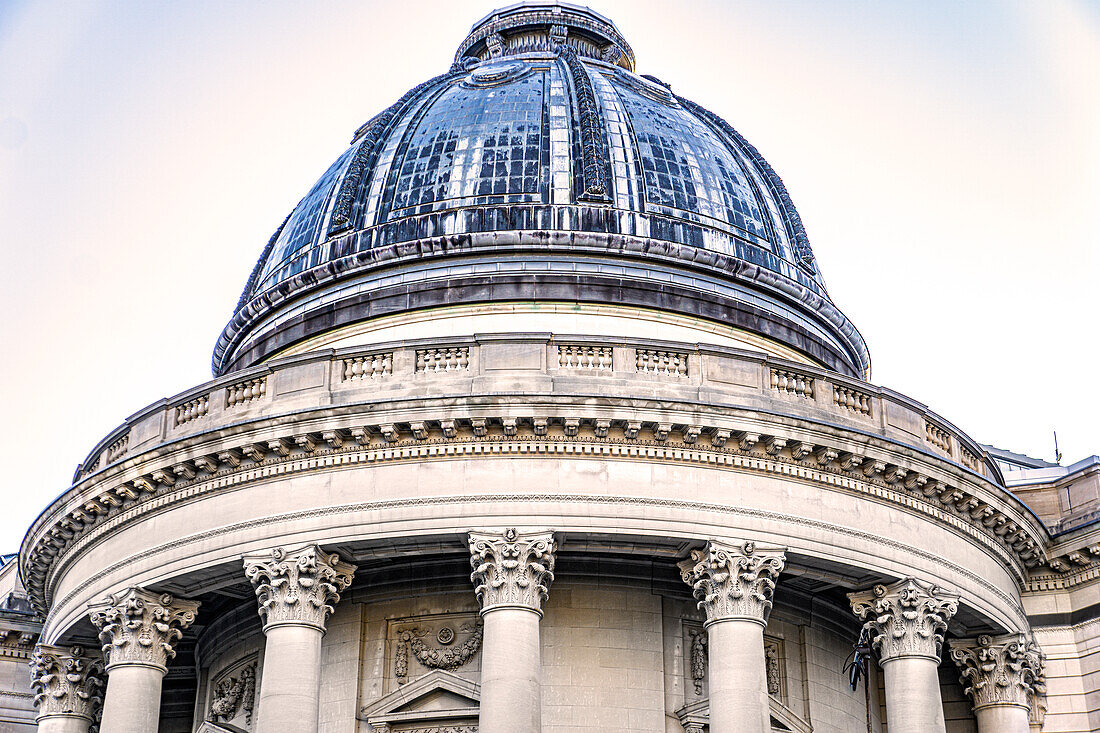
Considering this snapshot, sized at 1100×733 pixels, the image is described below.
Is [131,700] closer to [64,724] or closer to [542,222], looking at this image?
[64,724]

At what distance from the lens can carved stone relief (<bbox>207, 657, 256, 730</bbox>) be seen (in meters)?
32.1

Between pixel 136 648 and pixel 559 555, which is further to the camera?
pixel 136 648

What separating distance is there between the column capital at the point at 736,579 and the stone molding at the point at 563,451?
67.3 inches

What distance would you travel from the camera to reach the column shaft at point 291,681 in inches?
1086

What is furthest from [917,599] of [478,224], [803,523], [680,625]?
[478,224]

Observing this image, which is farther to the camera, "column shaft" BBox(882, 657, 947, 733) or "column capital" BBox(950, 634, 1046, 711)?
"column capital" BBox(950, 634, 1046, 711)

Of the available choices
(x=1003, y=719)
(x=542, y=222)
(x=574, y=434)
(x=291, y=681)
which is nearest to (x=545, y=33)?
(x=542, y=222)

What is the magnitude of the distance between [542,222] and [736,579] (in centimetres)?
1337

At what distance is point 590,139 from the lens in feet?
133

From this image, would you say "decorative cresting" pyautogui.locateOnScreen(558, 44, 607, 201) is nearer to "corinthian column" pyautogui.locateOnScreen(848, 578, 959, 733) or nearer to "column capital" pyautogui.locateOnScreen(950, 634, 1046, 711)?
"corinthian column" pyautogui.locateOnScreen(848, 578, 959, 733)

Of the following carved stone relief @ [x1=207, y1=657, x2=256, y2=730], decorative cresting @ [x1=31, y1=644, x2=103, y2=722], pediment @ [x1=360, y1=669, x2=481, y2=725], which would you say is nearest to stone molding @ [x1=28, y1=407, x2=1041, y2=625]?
decorative cresting @ [x1=31, y1=644, x2=103, y2=722]

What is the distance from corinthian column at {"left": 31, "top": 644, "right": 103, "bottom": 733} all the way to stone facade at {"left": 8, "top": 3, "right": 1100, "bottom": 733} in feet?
0.20

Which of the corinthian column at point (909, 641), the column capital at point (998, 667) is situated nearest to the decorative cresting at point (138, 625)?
the corinthian column at point (909, 641)

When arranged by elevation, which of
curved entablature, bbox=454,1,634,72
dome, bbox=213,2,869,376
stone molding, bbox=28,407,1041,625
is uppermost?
curved entablature, bbox=454,1,634,72
